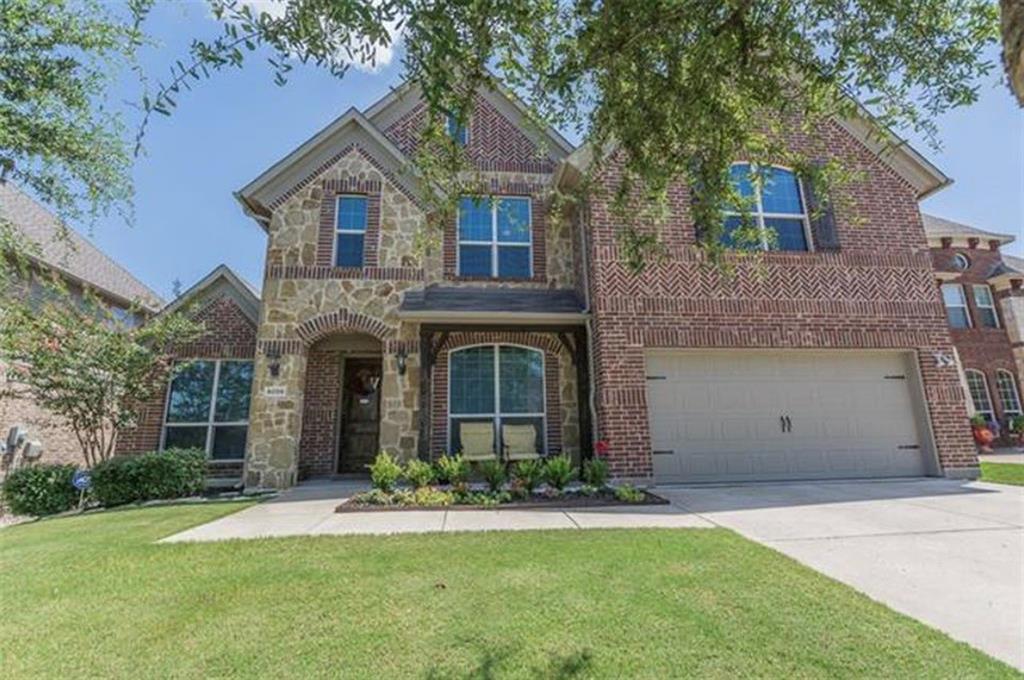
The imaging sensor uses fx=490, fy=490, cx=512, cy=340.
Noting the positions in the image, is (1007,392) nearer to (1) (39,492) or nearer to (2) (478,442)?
(2) (478,442)

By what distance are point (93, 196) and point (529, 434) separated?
883 centimetres

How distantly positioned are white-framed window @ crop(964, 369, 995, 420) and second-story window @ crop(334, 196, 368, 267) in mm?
21591

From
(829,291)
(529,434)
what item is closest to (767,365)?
(829,291)

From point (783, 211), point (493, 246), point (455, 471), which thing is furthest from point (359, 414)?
point (783, 211)

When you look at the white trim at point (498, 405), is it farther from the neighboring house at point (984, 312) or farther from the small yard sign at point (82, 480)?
the neighboring house at point (984, 312)

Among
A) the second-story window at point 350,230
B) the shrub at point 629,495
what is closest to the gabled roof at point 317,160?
the second-story window at point 350,230

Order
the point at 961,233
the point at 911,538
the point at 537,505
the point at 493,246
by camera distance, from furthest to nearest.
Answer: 1. the point at 961,233
2. the point at 493,246
3. the point at 537,505
4. the point at 911,538

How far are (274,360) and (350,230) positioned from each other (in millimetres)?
3181

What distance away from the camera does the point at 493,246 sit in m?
11.4

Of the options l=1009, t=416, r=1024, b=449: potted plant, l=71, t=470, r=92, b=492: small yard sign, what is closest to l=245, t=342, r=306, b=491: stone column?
l=71, t=470, r=92, b=492: small yard sign

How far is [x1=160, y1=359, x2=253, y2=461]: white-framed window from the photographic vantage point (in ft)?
34.6

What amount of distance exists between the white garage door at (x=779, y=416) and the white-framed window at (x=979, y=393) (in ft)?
40.5

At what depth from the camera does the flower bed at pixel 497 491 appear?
282 inches

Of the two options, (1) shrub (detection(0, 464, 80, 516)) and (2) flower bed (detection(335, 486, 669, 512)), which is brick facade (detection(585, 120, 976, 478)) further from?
(1) shrub (detection(0, 464, 80, 516))
